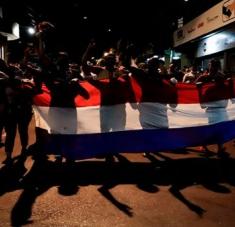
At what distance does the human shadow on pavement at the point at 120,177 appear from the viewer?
568 cm

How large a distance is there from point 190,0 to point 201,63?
374 inches

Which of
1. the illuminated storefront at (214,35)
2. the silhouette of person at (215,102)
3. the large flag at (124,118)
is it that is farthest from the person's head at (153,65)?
the illuminated storefront at (214,35)

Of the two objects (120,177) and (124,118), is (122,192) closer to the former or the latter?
(120,177)

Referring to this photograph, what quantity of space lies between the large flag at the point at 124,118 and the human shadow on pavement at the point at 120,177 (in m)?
0.41

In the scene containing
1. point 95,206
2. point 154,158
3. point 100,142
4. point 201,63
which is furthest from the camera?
point 201,63

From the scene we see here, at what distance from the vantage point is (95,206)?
526cm

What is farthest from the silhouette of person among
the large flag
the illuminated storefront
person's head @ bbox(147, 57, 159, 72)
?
the illuminated storefront

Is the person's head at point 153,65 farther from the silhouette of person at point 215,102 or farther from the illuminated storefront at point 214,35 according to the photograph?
the illuminated storefront at point 214,35

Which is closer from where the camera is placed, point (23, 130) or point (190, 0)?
point (23, 130)

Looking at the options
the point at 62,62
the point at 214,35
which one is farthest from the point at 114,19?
the point at 62,62

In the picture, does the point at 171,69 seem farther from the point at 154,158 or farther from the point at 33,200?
the point at 33,200

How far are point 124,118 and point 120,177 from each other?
98 centimetres

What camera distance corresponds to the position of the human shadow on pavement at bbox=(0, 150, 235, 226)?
5.68 meters

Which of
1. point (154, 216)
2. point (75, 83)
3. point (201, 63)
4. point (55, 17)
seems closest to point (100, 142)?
point (75, 83)
